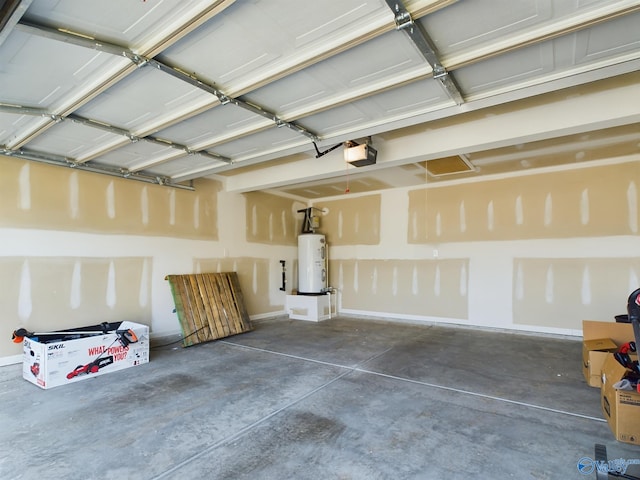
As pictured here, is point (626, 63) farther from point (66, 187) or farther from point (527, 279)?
point (66, 187)

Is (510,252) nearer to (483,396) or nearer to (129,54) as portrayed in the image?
(483,396)

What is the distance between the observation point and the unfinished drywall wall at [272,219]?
257 inches

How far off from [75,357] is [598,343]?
209 inches

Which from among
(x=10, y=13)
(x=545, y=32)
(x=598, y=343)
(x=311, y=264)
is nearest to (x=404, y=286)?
(x=311, y=264)

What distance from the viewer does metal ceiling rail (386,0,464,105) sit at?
5.27 feet

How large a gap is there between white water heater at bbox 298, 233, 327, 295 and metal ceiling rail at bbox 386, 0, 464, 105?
4.88 meters

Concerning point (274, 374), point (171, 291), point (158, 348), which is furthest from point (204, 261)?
point (274, 374)

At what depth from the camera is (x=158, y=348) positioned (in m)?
4.59

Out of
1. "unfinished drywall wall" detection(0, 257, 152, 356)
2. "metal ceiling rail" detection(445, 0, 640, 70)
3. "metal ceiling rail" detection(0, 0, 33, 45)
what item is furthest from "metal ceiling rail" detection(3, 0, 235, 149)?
"unfinished drywall wall" detection(0, 257, 152, 356)

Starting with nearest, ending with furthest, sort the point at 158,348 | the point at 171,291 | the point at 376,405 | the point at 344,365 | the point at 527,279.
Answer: the point at 376,405, the point at 344,365, the point at 158,348, the point at 171,291, the point at 527,279

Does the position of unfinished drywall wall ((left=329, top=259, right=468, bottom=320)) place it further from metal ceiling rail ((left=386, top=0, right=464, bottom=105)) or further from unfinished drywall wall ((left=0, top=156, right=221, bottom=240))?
metal ceiling rail ((left=386, top=0, right=464, bottom=105))

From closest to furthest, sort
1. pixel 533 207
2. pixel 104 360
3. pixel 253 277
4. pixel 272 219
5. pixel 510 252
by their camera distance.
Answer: pixel 104 360
pixel 533 207
pixel 510 252
pixel 253 277
pixel 272 219

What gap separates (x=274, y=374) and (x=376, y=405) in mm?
1228

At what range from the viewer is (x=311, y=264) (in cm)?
697
